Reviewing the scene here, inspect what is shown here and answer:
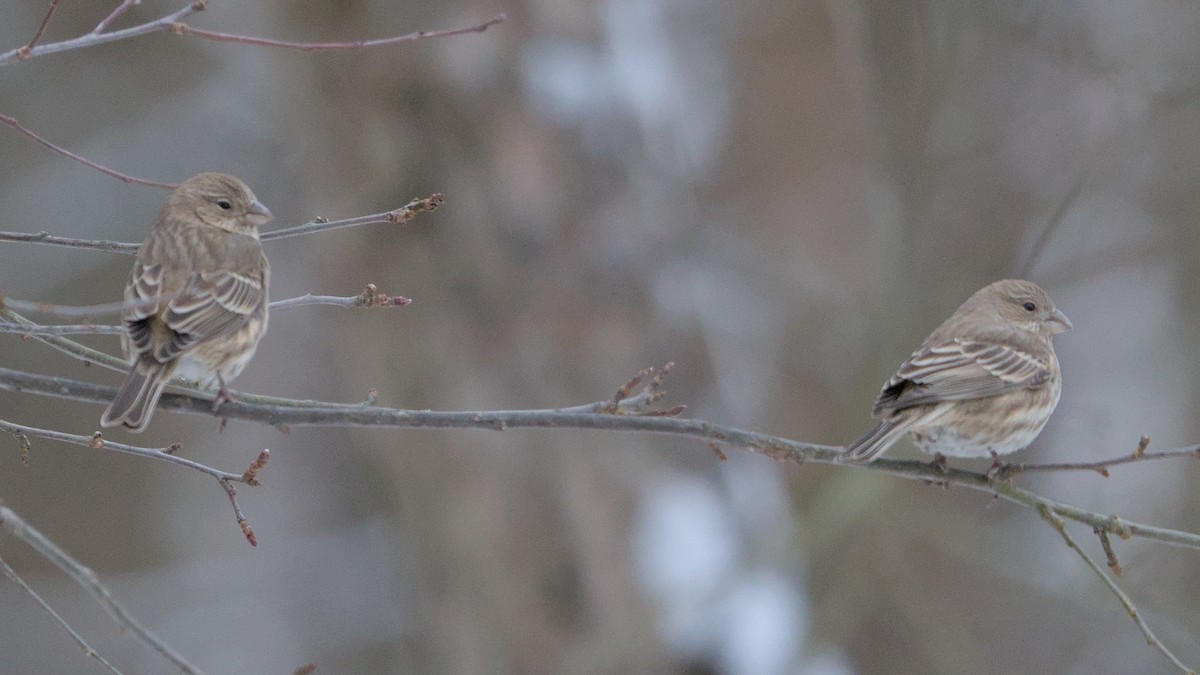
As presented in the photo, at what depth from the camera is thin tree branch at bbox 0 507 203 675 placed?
2.26 meters

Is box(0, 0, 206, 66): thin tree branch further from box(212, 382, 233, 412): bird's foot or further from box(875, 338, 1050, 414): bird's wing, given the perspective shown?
box(875, 338, 1050, 414): bird's wing

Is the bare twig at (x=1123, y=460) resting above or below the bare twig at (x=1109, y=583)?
above

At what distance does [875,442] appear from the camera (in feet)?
13.2

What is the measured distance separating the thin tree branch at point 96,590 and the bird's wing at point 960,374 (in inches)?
115

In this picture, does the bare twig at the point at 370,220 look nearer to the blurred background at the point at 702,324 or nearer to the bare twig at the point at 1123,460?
the bare twig at the point at 1123,460

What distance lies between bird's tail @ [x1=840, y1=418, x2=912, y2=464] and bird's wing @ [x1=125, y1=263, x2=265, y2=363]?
7.28 feet

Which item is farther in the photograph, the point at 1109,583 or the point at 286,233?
the point at 286,233

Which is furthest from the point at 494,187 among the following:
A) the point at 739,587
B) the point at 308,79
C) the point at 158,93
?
the point at 158,93

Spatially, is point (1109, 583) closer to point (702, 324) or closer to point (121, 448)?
point (121, 448)

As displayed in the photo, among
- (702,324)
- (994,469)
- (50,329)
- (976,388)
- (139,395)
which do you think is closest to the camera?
(50,329)

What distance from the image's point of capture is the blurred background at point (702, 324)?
27.5 feet

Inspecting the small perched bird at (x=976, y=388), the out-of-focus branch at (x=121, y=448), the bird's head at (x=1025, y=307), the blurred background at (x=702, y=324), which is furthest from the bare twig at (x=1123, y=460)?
the blurred background at (x=702, y=324)

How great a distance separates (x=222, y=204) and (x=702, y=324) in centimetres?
522

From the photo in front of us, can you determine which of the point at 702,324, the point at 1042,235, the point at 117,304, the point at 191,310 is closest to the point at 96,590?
the point at 117,304
